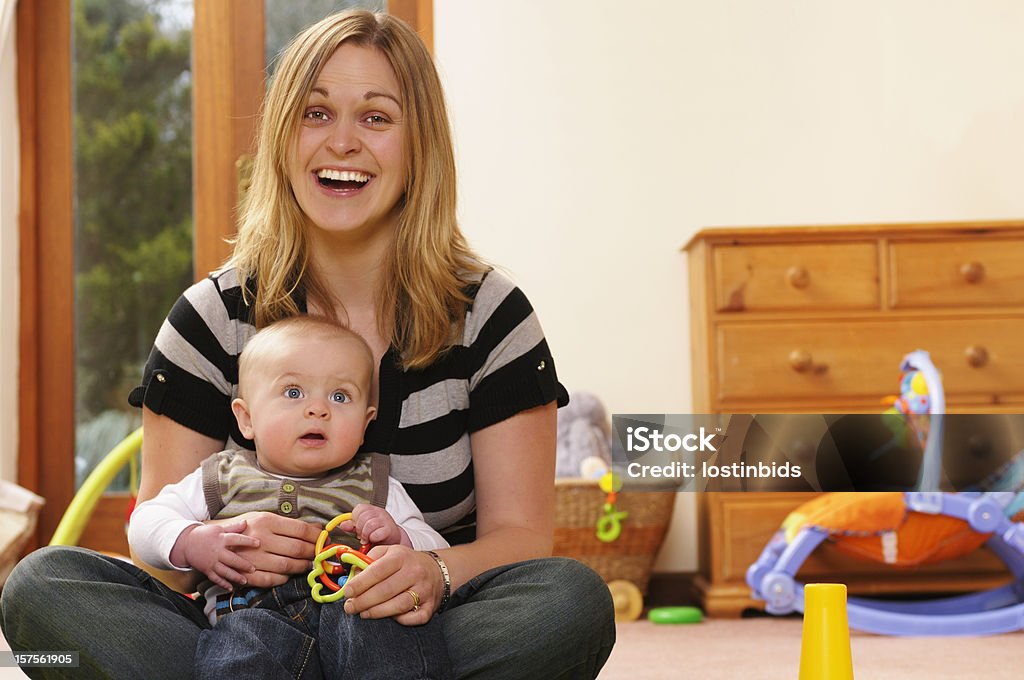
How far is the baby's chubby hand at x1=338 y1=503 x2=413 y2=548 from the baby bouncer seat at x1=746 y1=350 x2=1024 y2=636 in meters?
1.40

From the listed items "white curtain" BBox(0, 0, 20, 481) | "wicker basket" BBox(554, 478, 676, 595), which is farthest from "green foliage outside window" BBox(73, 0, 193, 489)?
"wicker basket" BBox(554, 478, 676, 595)

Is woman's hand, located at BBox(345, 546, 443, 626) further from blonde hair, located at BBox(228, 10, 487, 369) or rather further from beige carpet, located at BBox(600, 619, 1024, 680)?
beige carpet, located at BBox(600, 619, 1024, 680)

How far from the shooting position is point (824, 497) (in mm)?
2520

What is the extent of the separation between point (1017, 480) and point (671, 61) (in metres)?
1.37

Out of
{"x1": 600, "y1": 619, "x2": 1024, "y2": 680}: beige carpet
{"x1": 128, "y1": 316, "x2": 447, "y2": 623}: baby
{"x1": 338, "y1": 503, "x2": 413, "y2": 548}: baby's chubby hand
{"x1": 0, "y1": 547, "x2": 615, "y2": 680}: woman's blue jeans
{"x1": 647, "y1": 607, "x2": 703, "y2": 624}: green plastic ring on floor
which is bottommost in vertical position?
{"x1": 647, "y1": 607, "x2": 703, "y2": 624}: green plastic ring on floor

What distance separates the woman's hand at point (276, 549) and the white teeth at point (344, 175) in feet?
1.39

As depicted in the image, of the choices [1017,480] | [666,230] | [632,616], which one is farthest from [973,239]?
[632,616]

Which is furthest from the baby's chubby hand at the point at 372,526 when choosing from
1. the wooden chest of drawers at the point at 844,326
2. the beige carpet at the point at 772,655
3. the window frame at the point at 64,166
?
the window frame at the point at 64,166

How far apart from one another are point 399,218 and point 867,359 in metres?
1.54

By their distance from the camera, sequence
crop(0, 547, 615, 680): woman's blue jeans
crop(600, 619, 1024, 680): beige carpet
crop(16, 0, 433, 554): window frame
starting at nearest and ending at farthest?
crop(0, 547, 615, 680): woman's blue jeans < crop(600, 619, 1024, 680): beige carpet < crop(16, 0, 433, 554): window frame

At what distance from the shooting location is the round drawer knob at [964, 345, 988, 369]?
2.62 metres

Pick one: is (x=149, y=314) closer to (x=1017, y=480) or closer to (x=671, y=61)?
(x=671, y=61)

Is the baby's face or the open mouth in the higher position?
the open mouth

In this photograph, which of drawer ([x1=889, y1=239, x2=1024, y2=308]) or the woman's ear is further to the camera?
drawer ([x1=889, y1=239, x2=1024, y2=308])
